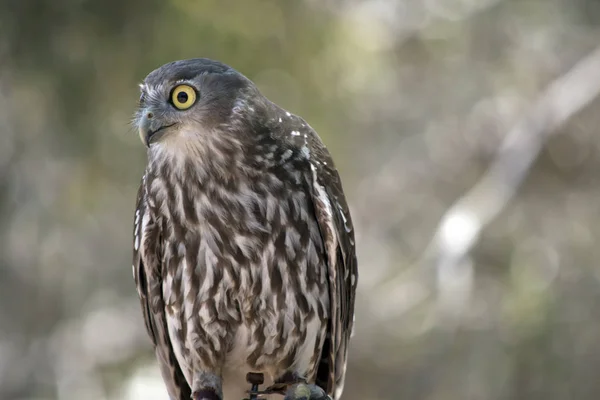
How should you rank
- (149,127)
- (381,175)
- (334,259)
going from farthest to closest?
(381,175) < (334,259) < (149,127)

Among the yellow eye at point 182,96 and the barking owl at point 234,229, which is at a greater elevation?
the yellow eye at point 182,96

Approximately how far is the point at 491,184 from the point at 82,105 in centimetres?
404

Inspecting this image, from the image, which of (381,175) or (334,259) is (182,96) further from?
(381,175)

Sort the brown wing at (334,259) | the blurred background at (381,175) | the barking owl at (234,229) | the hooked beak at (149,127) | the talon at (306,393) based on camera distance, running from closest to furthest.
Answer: the talon at (306,393) < the hooked beak at (149,127) < the barking owl at (234,229) < the brown wing at (334,259) < the blurred background at (381,175)

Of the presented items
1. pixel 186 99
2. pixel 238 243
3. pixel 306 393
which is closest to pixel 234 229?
pixel 238 243

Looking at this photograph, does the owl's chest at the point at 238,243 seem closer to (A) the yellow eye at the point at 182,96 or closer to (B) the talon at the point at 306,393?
(A) the yellow eye at the point at 182,96

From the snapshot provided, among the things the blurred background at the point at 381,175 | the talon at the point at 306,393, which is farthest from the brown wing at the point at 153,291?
the blurred background at the point at 381,175

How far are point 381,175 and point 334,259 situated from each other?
30.5 feet

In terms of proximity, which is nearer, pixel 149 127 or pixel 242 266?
pixel 149 127

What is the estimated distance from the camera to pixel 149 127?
3.69 meters

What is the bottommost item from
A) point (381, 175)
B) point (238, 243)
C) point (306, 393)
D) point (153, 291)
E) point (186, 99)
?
point (306, 393)

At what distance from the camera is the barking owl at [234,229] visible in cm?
384

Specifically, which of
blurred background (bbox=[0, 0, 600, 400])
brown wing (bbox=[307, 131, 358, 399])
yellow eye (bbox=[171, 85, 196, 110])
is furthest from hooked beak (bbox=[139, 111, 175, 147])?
blurred background (bbox=[0, 0, 600, 400])

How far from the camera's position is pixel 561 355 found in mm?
9023
